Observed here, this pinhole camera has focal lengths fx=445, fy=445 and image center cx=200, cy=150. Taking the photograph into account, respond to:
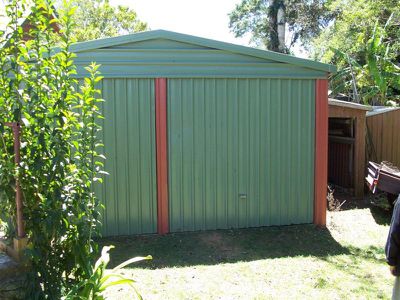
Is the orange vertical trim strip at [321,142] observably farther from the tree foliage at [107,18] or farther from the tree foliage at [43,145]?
the tree foliage at [107,18]

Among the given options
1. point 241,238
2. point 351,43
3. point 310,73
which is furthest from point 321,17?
point 241,238

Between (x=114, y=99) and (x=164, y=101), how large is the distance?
2.54 feet

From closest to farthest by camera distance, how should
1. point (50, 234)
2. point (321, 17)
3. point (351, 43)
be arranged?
1. point (50, 234)
2. point (351, 43)
3. point (321, 17)

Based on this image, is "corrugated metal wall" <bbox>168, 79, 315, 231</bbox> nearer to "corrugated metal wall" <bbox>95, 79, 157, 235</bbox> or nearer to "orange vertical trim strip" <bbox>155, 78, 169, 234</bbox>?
"orange vertical trim strip" <bbox>155, 78, 169, 234</bbox>

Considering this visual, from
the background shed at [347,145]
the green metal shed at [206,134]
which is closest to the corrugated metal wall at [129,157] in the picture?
the green metal shed at [206,134]

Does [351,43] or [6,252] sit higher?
[351,43]

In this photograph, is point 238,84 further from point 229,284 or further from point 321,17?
point 321,17

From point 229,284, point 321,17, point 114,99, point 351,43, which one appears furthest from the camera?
point 321,17

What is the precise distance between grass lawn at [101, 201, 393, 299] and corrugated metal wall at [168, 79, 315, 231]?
0.33 m

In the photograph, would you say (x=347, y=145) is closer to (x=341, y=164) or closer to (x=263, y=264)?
(x=341, y=164)

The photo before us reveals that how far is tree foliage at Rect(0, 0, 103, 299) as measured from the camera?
332cm

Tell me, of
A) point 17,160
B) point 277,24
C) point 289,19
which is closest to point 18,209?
point 17,160

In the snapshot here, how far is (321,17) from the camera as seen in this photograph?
2486cm

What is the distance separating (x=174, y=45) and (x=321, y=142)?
9.76 feet
